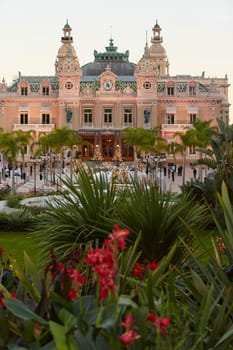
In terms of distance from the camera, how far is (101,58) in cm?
8156

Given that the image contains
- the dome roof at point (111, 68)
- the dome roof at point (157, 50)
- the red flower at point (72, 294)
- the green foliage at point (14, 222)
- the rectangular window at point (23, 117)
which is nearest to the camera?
the red flower at point (72, 294)

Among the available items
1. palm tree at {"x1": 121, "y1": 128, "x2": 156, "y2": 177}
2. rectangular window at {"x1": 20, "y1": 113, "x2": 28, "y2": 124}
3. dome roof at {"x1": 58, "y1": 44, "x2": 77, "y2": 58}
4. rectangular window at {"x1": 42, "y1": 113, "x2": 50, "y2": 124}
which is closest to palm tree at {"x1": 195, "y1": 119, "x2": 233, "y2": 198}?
palm tree at {"x1": 121, "y1": 128, "x2": 156, "y2": 177}

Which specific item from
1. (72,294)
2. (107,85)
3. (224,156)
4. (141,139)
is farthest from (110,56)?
(72,294)

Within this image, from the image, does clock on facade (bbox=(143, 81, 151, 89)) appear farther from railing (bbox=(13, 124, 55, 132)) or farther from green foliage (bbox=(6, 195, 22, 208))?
green foliage (bbox=(6, 195, 22, 208))

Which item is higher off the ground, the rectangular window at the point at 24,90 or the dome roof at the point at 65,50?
the dome roof at the point at 65,50

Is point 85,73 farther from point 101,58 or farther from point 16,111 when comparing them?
point 16,111

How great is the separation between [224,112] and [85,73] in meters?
17.4

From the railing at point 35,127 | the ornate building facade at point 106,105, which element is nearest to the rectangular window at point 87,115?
the ornate building facade at point 106,105

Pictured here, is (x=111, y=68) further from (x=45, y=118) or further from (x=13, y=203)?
(x=13, y=203)

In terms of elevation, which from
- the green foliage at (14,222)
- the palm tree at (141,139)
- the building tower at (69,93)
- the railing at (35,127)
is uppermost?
the building tower at (69,93)

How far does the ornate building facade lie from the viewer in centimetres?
6562

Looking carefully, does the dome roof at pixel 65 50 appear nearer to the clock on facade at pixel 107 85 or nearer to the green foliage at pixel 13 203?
the clock on facade at pixel 107 85

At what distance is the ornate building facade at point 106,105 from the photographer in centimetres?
6562

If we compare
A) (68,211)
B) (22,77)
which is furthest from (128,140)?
(68,211)
